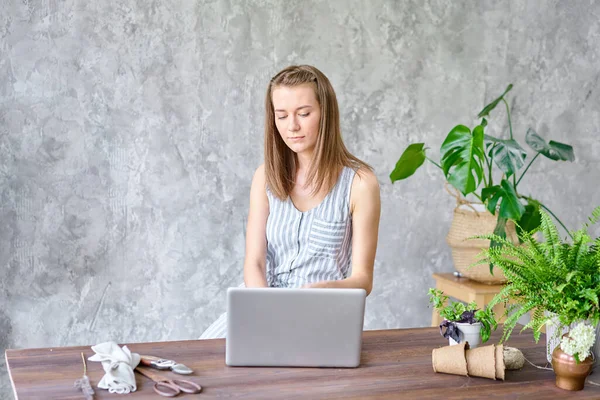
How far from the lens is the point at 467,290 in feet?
10.8

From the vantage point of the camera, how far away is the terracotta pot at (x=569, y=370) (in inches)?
64.6

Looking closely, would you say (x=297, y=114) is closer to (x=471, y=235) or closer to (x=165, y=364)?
(x=165, y=364)

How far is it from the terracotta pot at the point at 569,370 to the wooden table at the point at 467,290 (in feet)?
5.02

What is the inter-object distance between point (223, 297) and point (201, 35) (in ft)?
4.02

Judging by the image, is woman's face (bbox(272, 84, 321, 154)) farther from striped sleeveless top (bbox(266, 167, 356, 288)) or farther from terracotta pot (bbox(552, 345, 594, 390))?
terracotta pot (bbox(552, 345, 594, 390))

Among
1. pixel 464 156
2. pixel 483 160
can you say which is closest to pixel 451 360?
pixel 464 156

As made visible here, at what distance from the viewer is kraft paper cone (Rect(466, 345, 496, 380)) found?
1.69 m

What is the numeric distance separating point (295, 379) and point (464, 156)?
154cm

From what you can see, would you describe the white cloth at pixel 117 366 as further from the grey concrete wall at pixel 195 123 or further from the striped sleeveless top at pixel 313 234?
the grey concrete wall at pixel 195 123

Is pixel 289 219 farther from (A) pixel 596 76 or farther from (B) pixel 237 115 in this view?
(A) pixel 596 76

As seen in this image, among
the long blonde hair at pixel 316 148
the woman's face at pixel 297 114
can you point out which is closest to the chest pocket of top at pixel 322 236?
the long blonde hair at pixel 316 148

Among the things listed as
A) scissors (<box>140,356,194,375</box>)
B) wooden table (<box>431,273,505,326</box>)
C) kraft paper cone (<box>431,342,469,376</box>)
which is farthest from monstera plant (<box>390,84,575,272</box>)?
scissors (<box>140,356,194,375</box>)

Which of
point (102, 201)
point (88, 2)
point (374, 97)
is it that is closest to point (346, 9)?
point (374, 97)

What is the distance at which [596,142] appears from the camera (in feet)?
13.0
